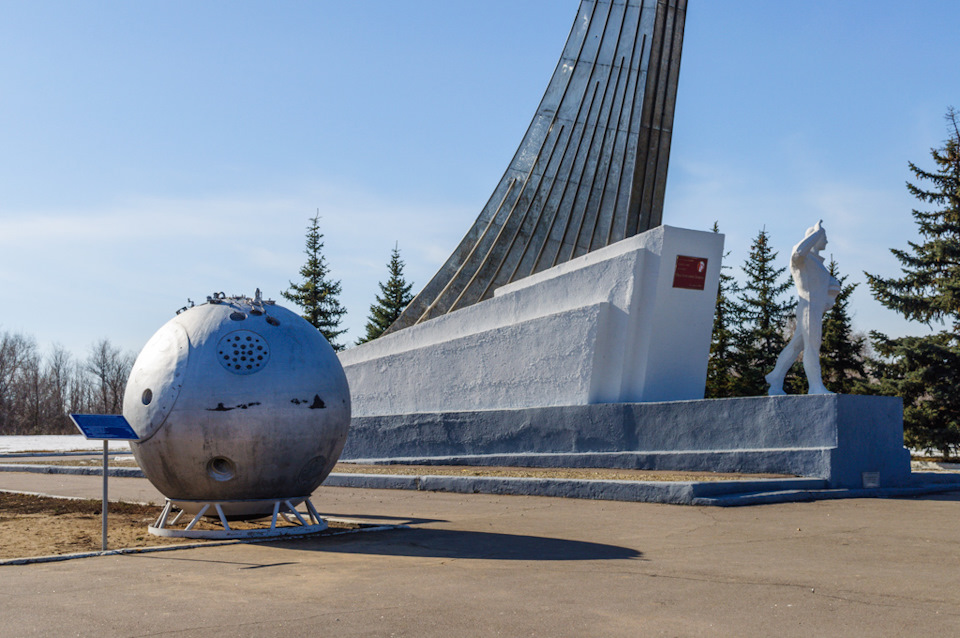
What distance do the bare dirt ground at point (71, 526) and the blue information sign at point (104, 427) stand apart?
1.10m

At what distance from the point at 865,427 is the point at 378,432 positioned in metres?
11.3

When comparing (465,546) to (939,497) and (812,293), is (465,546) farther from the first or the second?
(812,293)

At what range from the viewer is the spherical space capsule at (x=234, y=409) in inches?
324

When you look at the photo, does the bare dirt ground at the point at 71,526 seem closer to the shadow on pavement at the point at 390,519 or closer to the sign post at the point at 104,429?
the sign post at the point at 104,429

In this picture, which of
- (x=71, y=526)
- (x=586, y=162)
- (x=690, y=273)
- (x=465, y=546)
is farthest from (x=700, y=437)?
(x=586, y=162)

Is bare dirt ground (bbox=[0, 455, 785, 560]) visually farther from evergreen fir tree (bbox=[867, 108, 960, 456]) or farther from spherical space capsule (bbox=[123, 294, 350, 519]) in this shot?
evergreen fir tree (bbox=[867, 108, 960, 456])

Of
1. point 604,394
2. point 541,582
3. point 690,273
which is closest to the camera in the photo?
point 541,582

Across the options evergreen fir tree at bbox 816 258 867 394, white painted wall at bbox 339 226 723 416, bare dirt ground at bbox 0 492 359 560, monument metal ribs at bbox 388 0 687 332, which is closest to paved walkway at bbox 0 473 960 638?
bare dirt ground at bbox 0 492 359 560

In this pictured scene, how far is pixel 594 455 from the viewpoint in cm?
1544

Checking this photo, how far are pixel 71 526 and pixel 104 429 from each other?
2958mm

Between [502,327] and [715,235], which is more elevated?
[715,235]

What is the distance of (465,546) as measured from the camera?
25.7 ft

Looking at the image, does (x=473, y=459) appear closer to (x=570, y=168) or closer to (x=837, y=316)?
(x=570, y=168)

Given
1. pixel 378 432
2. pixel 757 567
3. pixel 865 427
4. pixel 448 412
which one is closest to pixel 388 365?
pixel 378 432
